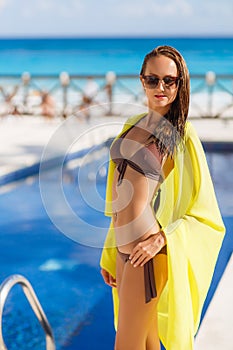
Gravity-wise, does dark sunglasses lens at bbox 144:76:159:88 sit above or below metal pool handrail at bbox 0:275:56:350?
above

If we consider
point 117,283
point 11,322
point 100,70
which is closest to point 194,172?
point 117,283

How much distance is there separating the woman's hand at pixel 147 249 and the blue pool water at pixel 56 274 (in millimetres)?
247

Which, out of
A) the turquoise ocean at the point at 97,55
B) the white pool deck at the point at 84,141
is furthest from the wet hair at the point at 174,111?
the turquoise ocean at the point at 97,55

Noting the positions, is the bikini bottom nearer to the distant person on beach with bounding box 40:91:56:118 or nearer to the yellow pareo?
the yellow pareo

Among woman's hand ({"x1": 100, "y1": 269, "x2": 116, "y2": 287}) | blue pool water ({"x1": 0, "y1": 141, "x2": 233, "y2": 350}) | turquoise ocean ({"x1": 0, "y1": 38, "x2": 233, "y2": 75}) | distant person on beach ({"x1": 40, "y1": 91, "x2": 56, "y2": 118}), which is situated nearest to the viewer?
woman's hand ({"x1": 100, "y1": 269, "x2": 116, "y2": 287})

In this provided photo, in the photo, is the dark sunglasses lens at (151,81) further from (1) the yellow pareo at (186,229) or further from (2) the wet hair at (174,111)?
(1) the yellow pareo at (186,229)

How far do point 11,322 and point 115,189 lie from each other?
2423mm

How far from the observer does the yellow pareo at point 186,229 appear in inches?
77.0

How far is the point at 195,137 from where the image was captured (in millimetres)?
1983

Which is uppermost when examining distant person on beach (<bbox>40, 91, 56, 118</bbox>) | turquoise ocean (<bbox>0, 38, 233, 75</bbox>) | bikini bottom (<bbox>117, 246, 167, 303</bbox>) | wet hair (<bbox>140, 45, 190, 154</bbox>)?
wet hair (<bbox>140, 45, 190, 154</bbox>)

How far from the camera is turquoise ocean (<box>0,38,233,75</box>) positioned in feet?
173

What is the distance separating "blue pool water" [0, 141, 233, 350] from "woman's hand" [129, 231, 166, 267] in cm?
25

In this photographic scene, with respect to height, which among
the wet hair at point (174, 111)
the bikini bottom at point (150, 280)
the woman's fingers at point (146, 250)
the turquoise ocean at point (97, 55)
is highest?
the wet hair at point (174, 111)

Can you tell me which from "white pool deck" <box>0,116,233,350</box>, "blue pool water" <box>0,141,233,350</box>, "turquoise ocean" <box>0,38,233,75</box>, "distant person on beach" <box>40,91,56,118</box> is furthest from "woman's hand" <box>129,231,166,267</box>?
"turquoise ocean" <box>0,38,233,75</box>
